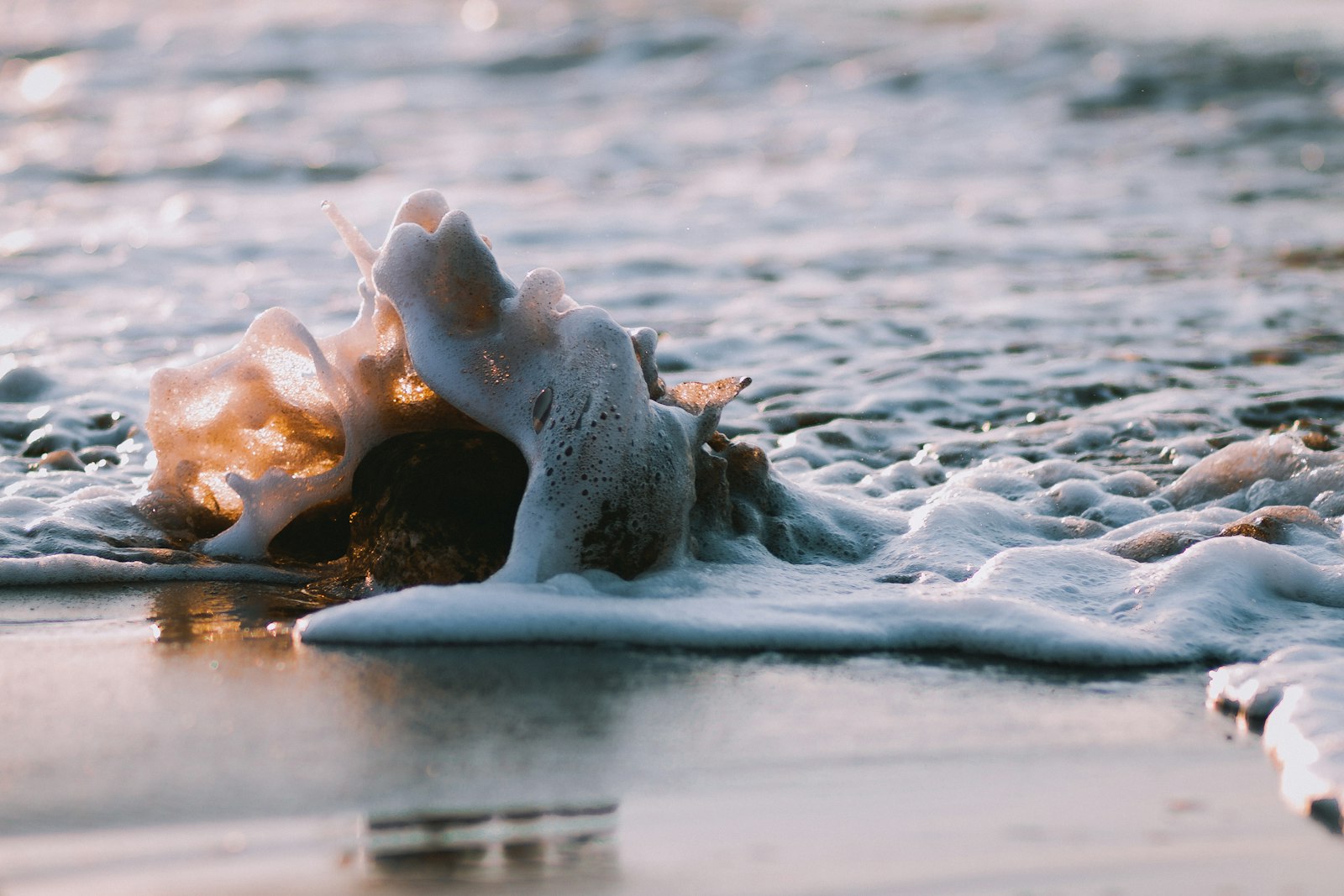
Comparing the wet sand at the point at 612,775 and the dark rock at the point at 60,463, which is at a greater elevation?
the dark rock at the point at 60,463

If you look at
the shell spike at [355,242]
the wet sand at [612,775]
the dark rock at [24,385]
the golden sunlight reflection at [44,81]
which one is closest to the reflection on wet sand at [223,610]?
the wet sand at [612,775]

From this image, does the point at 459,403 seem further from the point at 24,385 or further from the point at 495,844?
the point at 24,385

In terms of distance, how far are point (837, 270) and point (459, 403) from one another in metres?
4.45

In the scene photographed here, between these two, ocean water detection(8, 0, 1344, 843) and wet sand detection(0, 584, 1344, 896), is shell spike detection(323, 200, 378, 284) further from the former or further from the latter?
wet sand detection(0, 584, 1344, 896)

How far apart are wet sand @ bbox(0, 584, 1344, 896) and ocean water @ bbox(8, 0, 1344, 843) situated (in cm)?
13

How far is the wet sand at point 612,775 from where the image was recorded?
1740 mm

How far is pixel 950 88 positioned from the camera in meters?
12.9

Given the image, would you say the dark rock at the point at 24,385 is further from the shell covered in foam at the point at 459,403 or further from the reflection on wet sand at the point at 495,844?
the reflection on wet sand at the point at 495,844

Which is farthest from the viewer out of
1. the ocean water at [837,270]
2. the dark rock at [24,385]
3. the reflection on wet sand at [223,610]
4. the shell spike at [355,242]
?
the dark rock at [24,385]

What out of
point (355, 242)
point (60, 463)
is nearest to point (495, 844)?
point (355, 242)

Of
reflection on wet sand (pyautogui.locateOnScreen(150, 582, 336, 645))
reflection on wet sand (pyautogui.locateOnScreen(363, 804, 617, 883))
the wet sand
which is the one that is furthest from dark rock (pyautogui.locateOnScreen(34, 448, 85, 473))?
reflection on wet sand (pyautogui.locateOnScreen(363, 804, 617, 883))

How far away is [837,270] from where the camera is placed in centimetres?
698

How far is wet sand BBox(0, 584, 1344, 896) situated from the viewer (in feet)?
5.71

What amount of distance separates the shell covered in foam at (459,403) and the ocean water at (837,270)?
12cm
